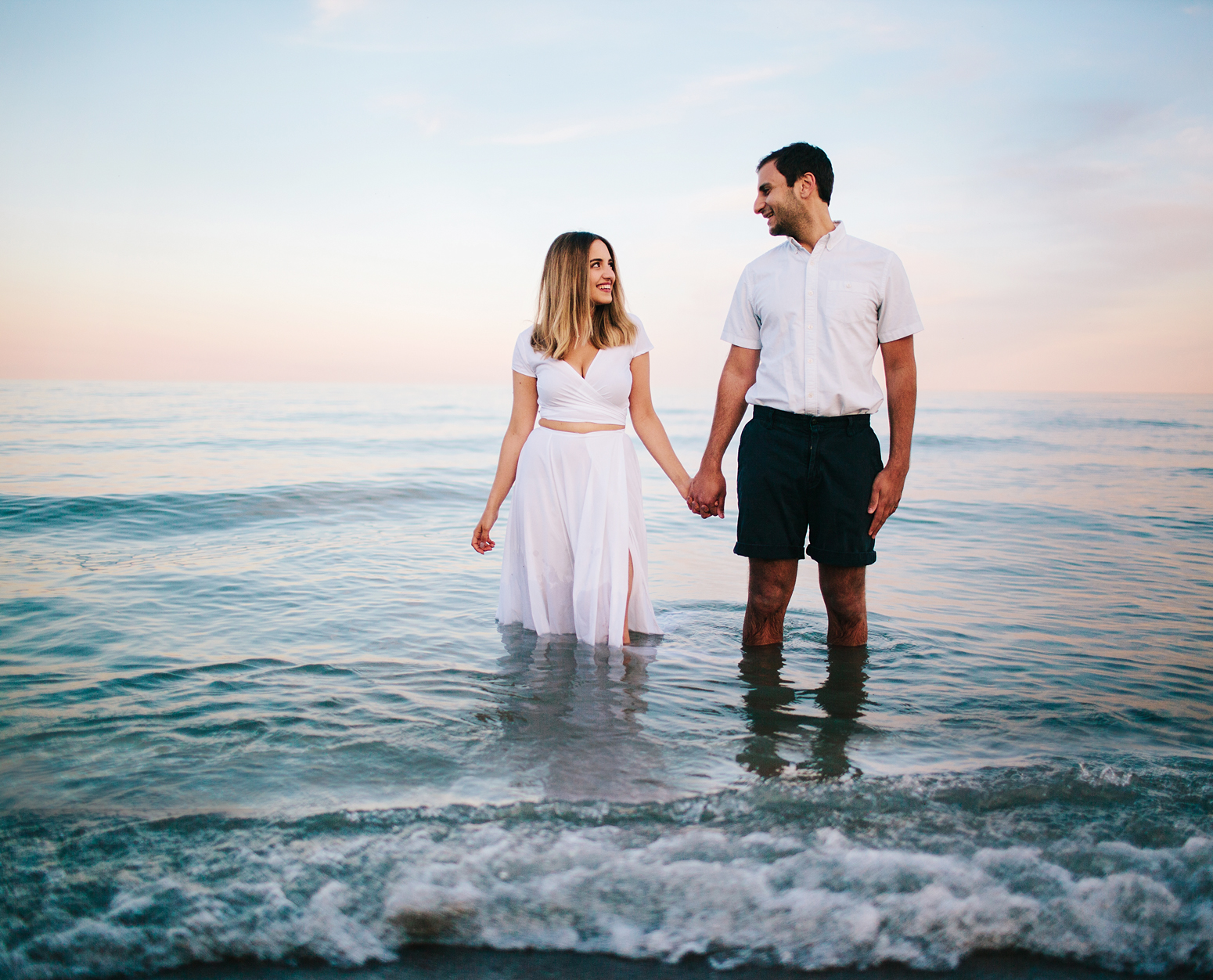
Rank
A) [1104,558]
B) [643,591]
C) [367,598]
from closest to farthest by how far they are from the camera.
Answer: [643,591]
[367,598]
[1104,558]

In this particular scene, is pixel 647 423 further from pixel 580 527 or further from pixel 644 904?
pixel 644 904

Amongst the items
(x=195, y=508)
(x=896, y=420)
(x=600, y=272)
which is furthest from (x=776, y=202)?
(x=195, y=508)

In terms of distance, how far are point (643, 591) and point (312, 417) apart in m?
26.6

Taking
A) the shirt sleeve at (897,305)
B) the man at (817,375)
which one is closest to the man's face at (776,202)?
the man at (817,375)

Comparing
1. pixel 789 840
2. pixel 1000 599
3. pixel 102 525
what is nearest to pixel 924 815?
pixel 789 840

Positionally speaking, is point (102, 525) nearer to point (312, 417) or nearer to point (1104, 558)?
point (1104, 558)

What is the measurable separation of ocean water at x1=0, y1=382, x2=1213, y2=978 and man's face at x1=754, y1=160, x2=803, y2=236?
7.30ft

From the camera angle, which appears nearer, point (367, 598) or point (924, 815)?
point (924, 815)

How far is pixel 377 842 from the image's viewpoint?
2.44m

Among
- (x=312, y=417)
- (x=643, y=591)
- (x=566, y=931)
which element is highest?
(x=312, y=417)

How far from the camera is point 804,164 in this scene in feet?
11.9

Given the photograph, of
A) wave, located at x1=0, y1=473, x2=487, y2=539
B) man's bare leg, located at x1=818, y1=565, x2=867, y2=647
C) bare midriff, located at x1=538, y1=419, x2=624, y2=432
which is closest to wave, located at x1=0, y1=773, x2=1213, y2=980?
man's bare leg, located at x1=818, y1=565, x2=867, y2=647

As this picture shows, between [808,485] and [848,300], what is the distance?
2.75 feet

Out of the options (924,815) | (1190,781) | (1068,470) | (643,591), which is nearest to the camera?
(924,815)
